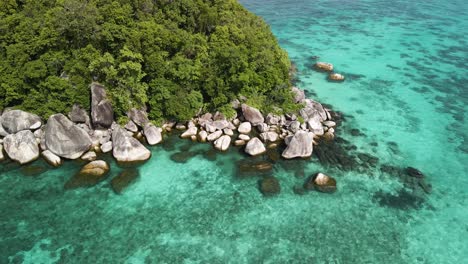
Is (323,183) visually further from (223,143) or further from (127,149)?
(127,149)

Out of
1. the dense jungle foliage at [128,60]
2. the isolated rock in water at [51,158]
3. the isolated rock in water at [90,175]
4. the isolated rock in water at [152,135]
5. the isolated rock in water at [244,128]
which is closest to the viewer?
the isolated rock in water at [90,175]

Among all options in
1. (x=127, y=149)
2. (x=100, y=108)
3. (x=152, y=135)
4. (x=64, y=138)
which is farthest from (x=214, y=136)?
(x=64, y=138)

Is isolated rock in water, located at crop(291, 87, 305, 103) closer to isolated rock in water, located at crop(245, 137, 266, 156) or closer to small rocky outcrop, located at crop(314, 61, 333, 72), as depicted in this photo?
isolated rock in water, located at crop(245, 137, 266, 156)

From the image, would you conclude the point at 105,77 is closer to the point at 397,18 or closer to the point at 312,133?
the point at 312,133

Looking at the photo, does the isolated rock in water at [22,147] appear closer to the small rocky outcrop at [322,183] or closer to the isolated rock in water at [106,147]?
the isolated rock in water at [106,147]

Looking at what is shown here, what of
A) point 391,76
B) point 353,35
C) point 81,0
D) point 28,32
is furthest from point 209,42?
point 353,35

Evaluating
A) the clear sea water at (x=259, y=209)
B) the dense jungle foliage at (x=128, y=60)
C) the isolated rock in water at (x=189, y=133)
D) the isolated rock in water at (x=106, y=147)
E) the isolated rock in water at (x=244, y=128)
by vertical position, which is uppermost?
the dense jungle foliage at (x=128, y=60)

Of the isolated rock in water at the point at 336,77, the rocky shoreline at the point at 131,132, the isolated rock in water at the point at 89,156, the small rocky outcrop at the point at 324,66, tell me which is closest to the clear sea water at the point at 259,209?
the rocky shoreline at the point at 131,132

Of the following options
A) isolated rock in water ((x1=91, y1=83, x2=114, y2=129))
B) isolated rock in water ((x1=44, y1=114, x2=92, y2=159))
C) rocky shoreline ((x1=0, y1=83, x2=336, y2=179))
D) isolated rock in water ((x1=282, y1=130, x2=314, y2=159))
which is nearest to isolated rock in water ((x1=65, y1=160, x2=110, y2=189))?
rocky shoreline ((x1=0, y1=83, x2=336, y2=179))
